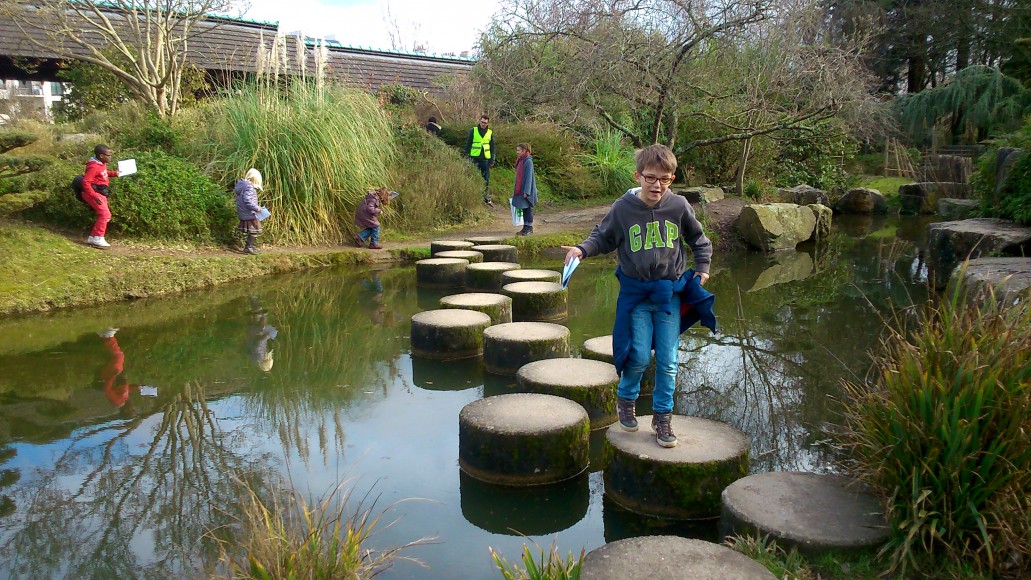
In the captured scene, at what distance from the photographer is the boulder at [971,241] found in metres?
7.46

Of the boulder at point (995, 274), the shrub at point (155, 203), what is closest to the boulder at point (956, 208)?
the boulder at point (995, 274)

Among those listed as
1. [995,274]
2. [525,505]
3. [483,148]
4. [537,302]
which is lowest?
[525,505]

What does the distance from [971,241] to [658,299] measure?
235 inches

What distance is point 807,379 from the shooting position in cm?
566

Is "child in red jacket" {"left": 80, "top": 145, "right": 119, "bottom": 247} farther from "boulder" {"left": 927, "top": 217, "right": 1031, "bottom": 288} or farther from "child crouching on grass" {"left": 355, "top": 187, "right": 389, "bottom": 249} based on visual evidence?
"boulder" {"left": 927, "top": 217, "right": 1031, "bottom": 288}

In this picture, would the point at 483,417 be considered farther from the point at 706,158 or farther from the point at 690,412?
the point at 706,158

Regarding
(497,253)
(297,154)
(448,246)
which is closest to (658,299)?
(497,253)

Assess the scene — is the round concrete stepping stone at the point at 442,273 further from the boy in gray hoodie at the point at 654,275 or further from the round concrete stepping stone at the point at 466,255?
the boy in gray hoodie at the point at 654,275

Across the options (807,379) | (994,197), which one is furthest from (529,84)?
(807,379)

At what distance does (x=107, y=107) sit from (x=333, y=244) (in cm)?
855

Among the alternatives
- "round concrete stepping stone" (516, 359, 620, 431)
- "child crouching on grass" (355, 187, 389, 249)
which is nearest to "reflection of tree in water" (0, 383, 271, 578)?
"round concrete stepping stone" (516, 359, 620, 431)

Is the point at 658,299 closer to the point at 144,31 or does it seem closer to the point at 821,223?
the point at 821,223

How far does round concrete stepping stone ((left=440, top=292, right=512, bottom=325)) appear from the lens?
677 centimetres

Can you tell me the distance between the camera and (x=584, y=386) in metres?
4.68
